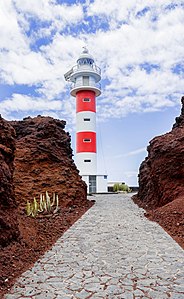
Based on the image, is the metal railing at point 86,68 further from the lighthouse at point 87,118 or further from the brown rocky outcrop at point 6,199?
the brown rocky outcrop at point 6,199

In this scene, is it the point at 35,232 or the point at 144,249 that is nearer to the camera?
the point at 144,249

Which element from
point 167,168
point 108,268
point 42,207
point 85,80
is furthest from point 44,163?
point 85,80

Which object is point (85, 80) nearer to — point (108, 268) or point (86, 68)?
point (86, 68)

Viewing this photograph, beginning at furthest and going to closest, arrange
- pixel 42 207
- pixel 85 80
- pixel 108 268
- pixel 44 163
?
pixel 85 80 → pixel 44 163 → pixel 42 207 → pixel 108 268

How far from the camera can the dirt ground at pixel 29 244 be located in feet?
16.2

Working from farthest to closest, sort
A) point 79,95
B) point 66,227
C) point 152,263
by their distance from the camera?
point 79,95 < point 66,227 < point 152,263

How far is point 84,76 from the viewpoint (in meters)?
29.3

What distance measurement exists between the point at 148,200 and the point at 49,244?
8.83 meters

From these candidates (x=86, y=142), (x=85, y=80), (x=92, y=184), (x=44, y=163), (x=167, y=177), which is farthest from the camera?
(x=85, y=80)

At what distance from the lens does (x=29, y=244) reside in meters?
6.54

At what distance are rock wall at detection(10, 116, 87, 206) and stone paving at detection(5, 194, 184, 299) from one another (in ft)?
16.2

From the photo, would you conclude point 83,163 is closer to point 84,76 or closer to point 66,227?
point 84,76

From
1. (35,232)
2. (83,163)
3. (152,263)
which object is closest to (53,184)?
(35,232)

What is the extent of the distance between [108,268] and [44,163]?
31.8 feet
